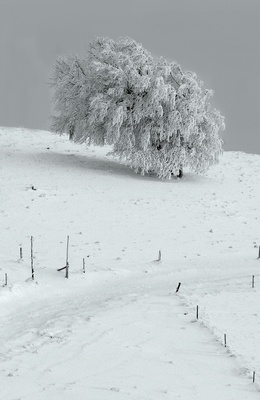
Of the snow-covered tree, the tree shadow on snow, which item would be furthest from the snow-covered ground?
the snow-covered tree

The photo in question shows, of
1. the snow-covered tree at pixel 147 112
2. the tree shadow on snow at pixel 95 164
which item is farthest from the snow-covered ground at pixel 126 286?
the snow-covered tree at pixel 147 112

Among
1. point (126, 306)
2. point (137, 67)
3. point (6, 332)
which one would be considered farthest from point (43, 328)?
point (137, 67)

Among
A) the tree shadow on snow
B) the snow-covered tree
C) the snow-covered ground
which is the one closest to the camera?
the snow-covered ground

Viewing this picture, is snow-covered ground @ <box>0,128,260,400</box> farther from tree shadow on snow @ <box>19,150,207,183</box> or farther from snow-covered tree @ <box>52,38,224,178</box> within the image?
snow-covered tree @ <box>52,38,224,178</box>

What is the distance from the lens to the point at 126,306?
15.0m

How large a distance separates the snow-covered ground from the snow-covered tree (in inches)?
62.6

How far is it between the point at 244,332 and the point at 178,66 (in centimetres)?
2338

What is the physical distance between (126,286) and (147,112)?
16.3 m

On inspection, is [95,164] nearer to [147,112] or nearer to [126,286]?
[147,112]

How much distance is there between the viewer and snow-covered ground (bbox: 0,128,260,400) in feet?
34.5

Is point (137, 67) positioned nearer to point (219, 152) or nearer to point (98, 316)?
point (219, 152)

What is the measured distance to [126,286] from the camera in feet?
55.7

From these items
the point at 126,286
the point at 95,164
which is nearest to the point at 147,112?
the point at 95,164

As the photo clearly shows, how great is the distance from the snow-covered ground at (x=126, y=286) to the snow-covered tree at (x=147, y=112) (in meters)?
1.59
